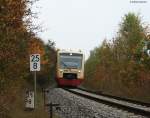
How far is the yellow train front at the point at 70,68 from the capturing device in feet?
160

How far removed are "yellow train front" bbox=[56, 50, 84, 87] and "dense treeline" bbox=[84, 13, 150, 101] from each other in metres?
3.87

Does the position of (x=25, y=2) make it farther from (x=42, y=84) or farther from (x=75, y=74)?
(x=42, y=84)

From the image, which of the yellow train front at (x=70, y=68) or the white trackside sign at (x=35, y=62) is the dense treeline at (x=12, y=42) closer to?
the white trackside sign at (x=35, y=62)

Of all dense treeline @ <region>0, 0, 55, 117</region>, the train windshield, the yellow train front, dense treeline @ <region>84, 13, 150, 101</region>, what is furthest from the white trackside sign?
the train windshield

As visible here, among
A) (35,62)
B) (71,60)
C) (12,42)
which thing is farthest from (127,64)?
(12,42)

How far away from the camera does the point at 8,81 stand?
17.0 m

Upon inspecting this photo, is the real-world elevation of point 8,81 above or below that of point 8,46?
below

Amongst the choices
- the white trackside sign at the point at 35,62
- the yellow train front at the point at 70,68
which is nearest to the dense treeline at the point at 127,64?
the yellow train front at the point at 70,68

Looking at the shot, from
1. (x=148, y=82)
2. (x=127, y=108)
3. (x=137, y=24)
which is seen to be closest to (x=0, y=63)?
(x=127, y=108)

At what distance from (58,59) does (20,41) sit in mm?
31493

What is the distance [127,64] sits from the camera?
5803 centimetres

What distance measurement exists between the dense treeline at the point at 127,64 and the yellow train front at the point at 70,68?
12.7ft

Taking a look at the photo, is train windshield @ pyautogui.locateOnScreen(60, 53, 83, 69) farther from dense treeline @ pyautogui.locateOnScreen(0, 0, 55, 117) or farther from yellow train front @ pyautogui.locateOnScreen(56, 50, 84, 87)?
dense treeline @ pyautogui.locateOnScreen(0, 0, 55, 117)

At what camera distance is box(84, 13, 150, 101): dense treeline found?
45750 mm
